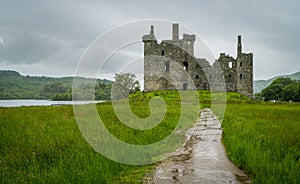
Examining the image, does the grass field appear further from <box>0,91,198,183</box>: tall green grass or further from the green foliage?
the green foliage

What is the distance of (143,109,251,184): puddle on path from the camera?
589 cm

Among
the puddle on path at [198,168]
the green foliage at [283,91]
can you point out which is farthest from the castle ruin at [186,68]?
the puddle on path at [198,168]

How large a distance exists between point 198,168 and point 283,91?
9664cm

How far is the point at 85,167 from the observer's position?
5988mm

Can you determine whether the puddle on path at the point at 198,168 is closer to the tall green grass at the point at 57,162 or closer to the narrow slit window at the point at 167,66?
the tall green grass at the point at 57,162

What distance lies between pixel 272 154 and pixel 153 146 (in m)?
3.39

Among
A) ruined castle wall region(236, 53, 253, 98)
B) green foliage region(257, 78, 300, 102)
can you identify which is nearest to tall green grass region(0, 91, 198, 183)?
ruined castle wall region(236, 53, 253, 98)

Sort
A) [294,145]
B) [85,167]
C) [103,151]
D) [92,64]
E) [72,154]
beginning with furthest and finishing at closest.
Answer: [92,64]
[294,145]
[103,151]
[72,154]
[85,167]

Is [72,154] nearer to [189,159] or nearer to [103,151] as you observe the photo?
[103,151]

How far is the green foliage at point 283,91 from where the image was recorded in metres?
86.8

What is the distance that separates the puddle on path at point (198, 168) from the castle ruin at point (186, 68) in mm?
49153

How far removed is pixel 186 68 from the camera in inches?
2410

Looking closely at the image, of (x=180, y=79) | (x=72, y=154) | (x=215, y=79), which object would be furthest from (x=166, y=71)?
(x=72, y=154)

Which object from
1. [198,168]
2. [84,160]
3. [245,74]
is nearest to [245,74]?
[245,74]
